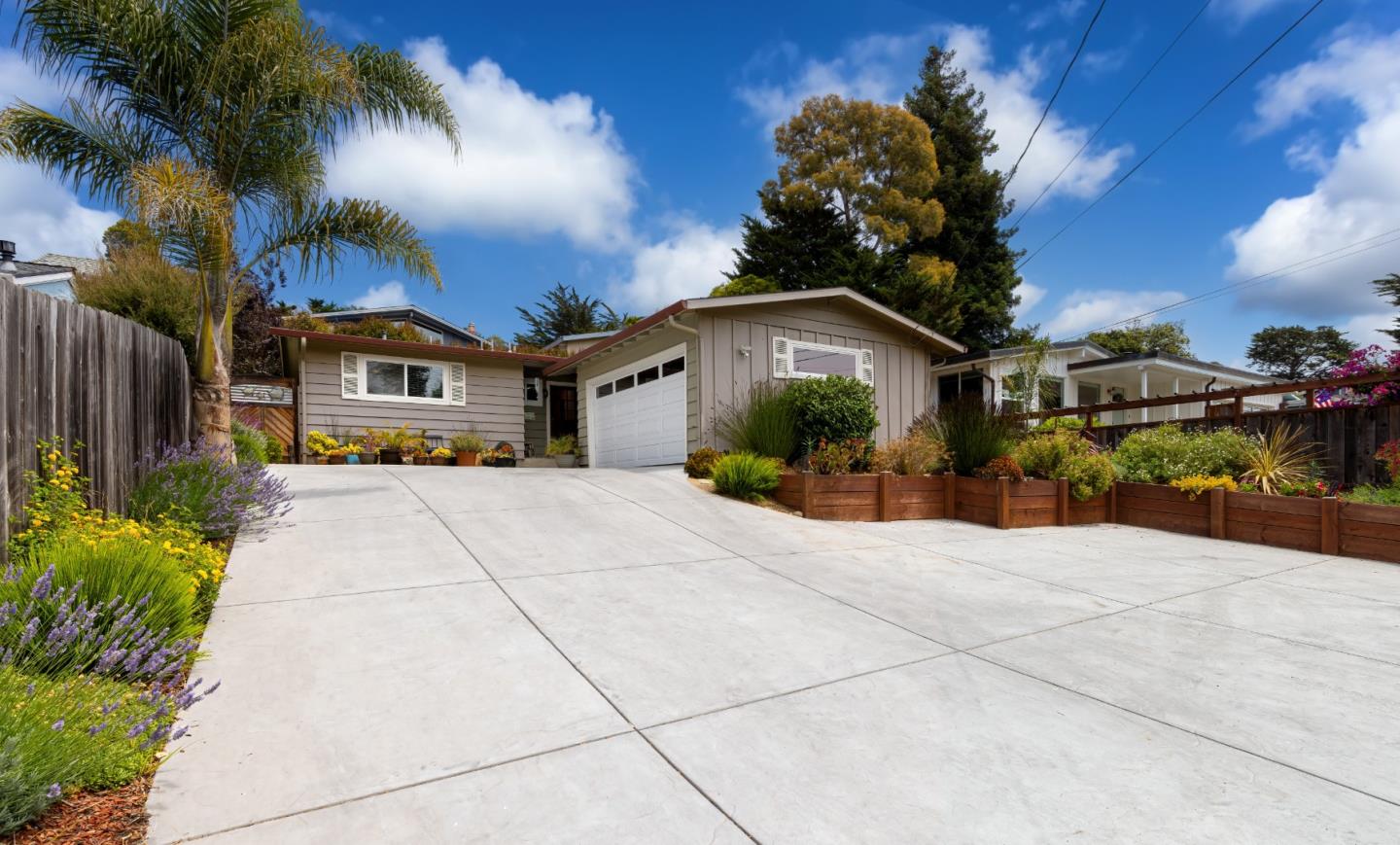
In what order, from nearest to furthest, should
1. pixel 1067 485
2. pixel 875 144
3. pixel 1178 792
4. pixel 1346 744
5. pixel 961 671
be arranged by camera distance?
pixel 1178 792, pixel 1346 744, pixel 961 671, pixel 1067 485, pixel 875 144

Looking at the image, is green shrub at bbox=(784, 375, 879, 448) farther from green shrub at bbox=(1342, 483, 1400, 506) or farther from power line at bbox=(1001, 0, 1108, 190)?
power line at bbox=(1001, 0, 1108, 190)

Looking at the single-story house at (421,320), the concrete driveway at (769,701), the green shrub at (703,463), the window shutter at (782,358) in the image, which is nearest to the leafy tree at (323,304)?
the single-story house at (421,320)

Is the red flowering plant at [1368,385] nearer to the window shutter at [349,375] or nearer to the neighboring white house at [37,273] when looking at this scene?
the window shutter at [349,375]

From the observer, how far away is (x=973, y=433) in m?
8.15

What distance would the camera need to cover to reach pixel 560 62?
1046cm

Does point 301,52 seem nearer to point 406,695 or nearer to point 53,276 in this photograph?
point 406,695

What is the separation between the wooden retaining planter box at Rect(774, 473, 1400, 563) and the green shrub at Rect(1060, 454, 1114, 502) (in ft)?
0.44

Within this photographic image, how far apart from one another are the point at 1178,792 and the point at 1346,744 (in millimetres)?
938

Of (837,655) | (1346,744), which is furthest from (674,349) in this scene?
(1346,744)

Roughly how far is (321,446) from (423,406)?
225 cm

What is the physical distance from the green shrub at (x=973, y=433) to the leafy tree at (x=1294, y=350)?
1846 inches

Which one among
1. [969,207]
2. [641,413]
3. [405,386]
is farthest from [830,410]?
[969,207]

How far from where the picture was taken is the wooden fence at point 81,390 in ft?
10.6

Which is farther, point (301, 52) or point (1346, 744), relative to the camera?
point (301, 52)
